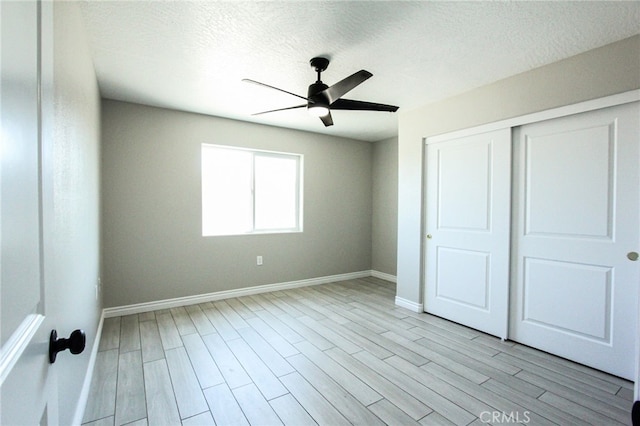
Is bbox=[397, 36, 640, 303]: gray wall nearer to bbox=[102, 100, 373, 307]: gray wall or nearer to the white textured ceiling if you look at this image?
the white textured ceiling

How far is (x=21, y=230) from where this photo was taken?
487mm

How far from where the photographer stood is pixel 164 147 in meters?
3.48

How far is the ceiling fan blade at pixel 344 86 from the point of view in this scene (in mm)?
2029

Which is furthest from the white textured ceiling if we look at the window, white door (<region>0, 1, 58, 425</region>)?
white door (<region>0, 1, 58, 425</region>)

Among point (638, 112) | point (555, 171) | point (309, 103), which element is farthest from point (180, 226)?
point (638, 112)

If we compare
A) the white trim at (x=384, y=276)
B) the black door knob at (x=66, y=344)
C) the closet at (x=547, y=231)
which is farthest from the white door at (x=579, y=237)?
the black door knob at (x=66, y=344)

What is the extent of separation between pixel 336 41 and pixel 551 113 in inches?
73.5

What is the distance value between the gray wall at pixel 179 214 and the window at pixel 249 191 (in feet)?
0.46

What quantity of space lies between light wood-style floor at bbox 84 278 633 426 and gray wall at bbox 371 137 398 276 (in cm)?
183

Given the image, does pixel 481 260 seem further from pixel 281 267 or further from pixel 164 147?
pixel 164 147

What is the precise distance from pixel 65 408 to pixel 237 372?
102cm

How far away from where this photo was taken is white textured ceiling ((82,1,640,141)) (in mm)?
1764

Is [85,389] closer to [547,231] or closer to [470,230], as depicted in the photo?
A: [470,230]

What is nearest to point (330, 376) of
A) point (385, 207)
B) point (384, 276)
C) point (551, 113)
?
point (551, 113)
